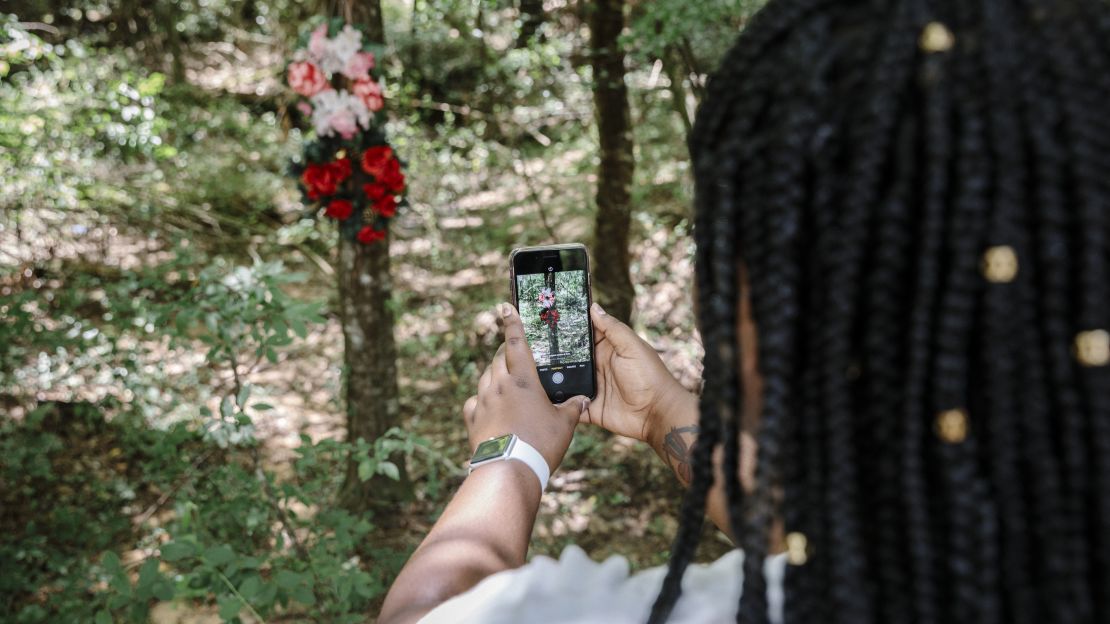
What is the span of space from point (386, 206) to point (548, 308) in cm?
128

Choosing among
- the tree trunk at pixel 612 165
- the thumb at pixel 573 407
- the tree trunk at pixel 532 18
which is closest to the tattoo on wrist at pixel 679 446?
the thumb at pixel 573 407

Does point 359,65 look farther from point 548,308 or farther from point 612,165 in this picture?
point 612,165

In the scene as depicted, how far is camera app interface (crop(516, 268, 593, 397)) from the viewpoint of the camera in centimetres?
175

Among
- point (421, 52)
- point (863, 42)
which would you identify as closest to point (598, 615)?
point (863, 42)

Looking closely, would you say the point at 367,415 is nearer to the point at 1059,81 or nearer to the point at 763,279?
the point at 763,279

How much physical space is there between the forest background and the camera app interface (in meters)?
0.82

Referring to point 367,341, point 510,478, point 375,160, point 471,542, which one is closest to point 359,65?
point 375,160

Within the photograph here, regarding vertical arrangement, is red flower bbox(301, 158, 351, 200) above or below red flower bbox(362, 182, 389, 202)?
above

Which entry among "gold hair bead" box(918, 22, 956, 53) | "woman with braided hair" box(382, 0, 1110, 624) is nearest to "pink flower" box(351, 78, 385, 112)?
"woman with braided hair" box(382, 0, 1110, 624)

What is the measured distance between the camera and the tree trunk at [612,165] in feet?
13.6

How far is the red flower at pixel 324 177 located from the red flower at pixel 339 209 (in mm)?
53

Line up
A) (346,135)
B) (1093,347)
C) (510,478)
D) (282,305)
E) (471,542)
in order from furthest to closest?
1. (346,135)
2. (282,305)
3. (510,478)
4. (471,542)
5. (1093,347)

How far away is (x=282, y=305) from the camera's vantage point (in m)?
2.33

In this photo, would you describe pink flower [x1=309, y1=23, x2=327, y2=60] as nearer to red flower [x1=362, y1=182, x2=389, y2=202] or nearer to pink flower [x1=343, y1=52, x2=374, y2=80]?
pink flower [x1=343, y1=52, x2=374, y2=80]
